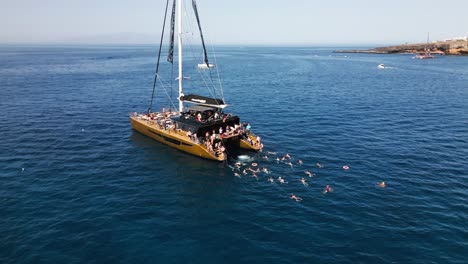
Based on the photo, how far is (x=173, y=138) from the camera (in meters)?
40.2

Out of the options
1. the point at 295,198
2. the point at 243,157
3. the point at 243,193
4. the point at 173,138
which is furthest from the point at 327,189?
the point at 173,138

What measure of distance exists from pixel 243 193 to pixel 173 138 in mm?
13577

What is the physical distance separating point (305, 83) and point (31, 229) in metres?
82.9

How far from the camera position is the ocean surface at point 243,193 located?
2211 centimetres

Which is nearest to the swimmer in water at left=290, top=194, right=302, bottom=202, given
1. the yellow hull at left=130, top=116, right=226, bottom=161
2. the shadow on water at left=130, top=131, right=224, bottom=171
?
the shadow on water at left=130, top=131, right=224, bottom=171

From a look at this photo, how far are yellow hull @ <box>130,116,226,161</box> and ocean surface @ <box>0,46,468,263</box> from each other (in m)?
0.80

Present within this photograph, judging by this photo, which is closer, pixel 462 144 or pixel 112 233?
pixel 112 233

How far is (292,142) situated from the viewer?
43781 millimetres

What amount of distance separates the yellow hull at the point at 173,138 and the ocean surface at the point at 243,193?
2.61ft

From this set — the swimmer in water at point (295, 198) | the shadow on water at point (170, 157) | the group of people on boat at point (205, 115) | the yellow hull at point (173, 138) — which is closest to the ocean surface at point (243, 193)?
the shadow on water at point (170, 157)

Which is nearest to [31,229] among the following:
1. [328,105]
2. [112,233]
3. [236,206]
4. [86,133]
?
[112,233]

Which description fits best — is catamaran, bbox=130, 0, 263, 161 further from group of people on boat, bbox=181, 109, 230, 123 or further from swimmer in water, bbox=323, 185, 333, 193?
swimmer in water, bbox=323, 185, 333, 193

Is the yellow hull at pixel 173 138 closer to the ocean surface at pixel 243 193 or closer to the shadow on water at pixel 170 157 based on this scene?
the shadow on water at pixel 170 157

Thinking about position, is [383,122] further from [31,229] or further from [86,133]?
[31,229]
